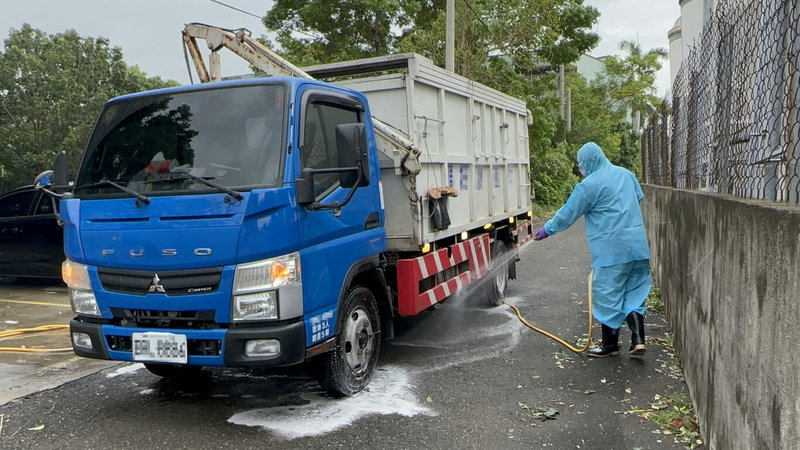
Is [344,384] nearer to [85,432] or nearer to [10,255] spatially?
[85,432]

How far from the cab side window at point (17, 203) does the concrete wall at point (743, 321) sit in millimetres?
8381

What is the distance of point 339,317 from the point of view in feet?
13.3

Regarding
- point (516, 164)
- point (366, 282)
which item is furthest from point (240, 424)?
point (516, 164)

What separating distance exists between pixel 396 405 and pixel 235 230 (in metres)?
1.66

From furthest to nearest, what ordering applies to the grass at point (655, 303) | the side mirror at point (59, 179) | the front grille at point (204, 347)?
1. the grass at point (655, 303)
2. the side mirror at point (59, 179)
3. the front grille at point (204, 347)

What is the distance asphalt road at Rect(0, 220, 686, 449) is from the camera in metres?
3.65

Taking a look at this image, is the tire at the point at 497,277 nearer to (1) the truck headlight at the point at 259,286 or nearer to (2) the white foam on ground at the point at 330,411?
(2) the white foam on ground at the point at 330,411

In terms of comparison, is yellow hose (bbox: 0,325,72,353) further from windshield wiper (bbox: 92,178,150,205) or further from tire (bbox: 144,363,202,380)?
windshield wiper (bbox: 92,178,150,205)

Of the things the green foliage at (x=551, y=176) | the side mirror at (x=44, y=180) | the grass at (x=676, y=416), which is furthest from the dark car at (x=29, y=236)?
the green foliage at (x=551, y=176)

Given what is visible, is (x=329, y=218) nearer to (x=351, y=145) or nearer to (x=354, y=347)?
(x=351, y=145)

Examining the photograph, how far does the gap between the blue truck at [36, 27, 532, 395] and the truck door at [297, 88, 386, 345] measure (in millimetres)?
13

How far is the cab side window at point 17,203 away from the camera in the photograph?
859 centimetres

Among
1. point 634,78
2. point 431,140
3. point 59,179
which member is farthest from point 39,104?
point 634,78

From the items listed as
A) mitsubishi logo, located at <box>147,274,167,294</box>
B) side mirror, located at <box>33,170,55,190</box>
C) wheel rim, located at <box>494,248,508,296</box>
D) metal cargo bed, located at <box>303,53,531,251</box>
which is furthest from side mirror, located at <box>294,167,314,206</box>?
wheel rim, located at <box>494,248,508,296</box>
